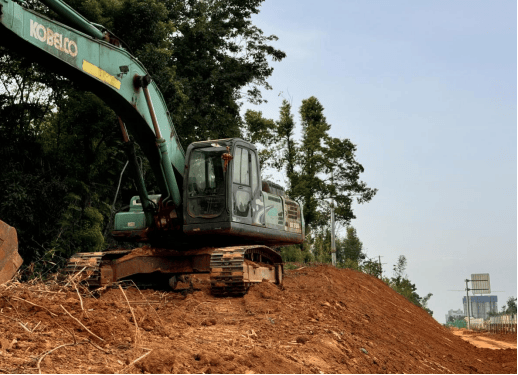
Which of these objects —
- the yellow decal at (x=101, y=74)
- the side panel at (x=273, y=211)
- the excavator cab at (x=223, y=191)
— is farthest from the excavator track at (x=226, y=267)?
the yellow decal at (x=101, y=74)

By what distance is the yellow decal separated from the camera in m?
9.65

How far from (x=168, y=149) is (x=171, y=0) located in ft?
54.5

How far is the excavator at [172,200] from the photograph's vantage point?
33.8 ft


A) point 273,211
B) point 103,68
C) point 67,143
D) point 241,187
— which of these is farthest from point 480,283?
point 103,68

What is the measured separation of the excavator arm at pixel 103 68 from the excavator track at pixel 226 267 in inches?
57.6

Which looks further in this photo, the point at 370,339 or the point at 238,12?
the point at 238,12

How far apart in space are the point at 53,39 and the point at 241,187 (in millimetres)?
4429

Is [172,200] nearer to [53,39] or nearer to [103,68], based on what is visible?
[103,68]

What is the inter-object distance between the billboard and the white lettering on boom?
52.5 m

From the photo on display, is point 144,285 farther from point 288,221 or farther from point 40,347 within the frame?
point 40,347

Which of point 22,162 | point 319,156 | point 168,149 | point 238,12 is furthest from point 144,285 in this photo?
point 319,156

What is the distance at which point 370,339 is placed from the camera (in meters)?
9.51

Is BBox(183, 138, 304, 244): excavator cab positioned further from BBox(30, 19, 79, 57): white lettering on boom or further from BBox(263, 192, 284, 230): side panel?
BBox(30, 19, 79, 57): white lettering on boom

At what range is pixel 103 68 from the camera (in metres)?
10.1
